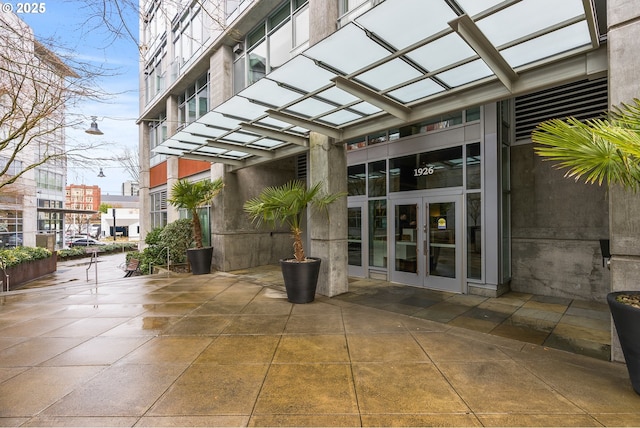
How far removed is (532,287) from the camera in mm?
6738

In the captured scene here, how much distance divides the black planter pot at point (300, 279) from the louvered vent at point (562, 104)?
215 inches

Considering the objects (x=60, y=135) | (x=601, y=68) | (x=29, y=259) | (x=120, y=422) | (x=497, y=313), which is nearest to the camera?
(x=120, y=422)

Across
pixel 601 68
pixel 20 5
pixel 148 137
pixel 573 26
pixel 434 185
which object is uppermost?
pixel 148 137

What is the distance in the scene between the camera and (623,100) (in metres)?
3.34

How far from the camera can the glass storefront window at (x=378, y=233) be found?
8.26 m

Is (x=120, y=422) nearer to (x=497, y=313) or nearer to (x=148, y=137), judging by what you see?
(x=497, y=313)

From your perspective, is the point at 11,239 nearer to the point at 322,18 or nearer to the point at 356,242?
the point at 356,242

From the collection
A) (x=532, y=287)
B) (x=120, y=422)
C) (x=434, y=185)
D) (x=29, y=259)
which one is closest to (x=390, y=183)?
(x=434, y=185)

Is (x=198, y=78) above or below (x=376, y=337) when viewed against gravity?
above

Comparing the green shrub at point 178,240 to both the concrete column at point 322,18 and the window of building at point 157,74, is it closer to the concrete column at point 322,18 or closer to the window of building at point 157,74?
the concrete column at point 322,18

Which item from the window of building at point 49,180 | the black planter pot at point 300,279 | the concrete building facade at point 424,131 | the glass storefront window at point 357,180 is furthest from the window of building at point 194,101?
the window of building at point 49,180

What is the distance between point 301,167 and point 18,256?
10785mm

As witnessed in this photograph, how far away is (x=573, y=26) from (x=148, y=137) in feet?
63.2
